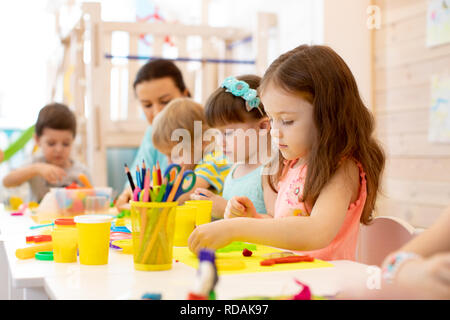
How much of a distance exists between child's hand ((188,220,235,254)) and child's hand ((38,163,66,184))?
1280mm

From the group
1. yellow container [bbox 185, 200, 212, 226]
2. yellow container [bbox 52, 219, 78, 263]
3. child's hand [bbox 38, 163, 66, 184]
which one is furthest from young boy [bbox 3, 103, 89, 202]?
yellow container [bbox 52, 219, 78, 263]

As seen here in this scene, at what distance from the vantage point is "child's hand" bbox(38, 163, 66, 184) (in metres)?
1.98

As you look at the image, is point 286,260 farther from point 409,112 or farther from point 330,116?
point 409,112

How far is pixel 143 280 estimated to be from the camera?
72cm

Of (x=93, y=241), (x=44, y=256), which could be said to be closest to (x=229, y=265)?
(x=93, y=241)

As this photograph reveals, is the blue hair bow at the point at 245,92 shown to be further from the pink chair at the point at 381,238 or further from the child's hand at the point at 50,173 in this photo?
the child's hand at the point at 50,173

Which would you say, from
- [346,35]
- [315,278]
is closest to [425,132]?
[346,35]

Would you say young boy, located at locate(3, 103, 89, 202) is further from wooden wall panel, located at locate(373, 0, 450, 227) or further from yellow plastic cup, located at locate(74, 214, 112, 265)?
wooden wall panel, located at locate(373, 0, 450, 227)

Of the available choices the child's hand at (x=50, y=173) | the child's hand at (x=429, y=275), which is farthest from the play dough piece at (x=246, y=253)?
the child's hand at (x=50, y=173)

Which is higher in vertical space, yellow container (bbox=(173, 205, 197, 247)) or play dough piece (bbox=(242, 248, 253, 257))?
yellow container (bbox=(173, 205, 197, 247))

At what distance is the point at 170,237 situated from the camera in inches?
31.6

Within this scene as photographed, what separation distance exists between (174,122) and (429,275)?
1283mm
